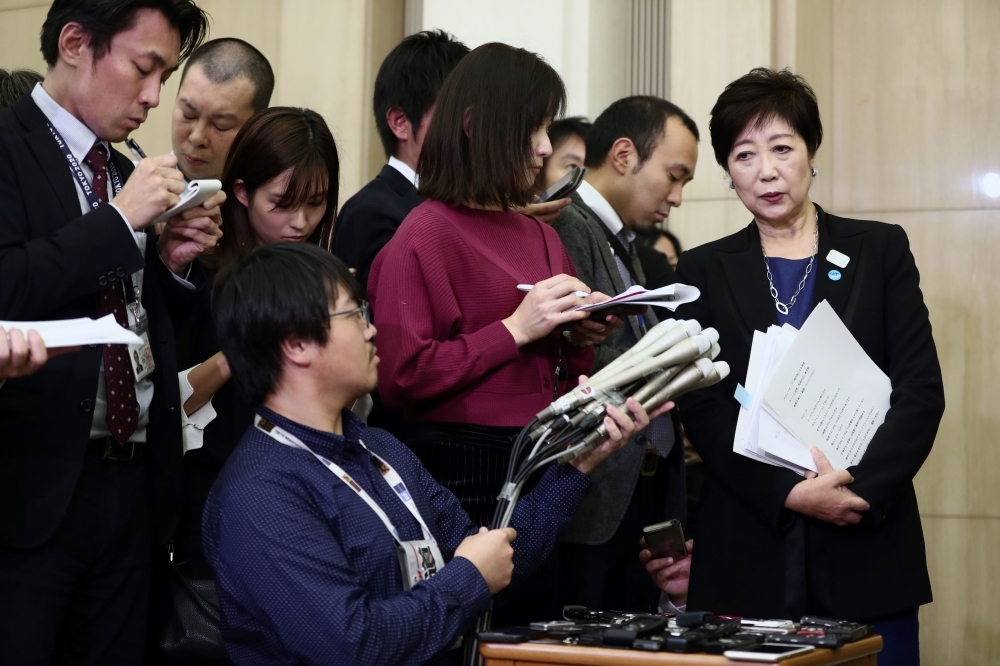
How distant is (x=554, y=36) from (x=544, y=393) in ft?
9.61

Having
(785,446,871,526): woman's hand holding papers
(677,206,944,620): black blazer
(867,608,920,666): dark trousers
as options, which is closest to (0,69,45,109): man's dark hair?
(677,206,944,620): black blazer

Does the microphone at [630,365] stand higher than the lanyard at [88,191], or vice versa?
the lanyard at [88,191]

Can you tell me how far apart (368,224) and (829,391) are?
4.06ft

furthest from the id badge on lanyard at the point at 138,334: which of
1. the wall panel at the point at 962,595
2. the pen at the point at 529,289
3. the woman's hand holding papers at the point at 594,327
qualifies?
the wall panel at the point at 962,595

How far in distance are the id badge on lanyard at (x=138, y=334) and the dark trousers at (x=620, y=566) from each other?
1.13 m

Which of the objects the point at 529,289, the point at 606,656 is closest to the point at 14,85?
the point at 529,289

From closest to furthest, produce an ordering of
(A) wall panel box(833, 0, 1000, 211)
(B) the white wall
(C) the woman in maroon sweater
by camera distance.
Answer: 1. (C) the woman in maroon sweater
2. (A) wall panel box(833, 0, 1000, 211)
3. (B) the white wall

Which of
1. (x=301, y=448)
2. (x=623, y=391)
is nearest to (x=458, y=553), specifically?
(x=301, y=448)

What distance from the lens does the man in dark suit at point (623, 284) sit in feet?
9.46

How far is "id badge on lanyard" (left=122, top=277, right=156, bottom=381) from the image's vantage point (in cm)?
231

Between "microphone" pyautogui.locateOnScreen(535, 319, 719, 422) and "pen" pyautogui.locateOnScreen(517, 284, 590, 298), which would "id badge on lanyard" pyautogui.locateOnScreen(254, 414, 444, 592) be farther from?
"pen" pyautogui.locateOnScreen(517, 284, 590, 298)

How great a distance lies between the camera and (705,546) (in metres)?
2.60

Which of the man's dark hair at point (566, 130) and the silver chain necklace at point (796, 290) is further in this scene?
the man's dark hair at point (566, 130)

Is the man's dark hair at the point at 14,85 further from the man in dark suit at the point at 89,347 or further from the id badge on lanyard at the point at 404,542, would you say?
the id badge on lanyard at the point at 404,542
